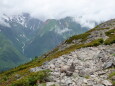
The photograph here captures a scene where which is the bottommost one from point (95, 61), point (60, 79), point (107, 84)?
point (107, 84)

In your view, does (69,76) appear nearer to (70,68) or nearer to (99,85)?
(70,68)

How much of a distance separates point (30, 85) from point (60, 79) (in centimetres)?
258

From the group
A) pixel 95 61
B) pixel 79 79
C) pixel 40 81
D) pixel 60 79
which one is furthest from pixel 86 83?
pixel 95 61

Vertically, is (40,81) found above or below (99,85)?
above

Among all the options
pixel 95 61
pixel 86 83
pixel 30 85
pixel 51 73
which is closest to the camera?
pixel 86 83

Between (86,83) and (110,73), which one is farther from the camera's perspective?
(110,73)

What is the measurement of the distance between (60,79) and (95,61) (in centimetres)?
807

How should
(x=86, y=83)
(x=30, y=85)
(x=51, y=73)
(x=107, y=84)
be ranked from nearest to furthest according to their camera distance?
(x=107, y=84)
(x=86, y=83)
(x=30, y=85)
(x=51, y=73)

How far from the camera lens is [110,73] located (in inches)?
770

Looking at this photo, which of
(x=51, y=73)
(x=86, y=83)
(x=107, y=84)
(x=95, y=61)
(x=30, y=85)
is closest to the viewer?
(x=107, y=84)

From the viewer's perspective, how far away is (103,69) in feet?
71.7

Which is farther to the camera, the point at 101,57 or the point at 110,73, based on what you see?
the point at 101,57

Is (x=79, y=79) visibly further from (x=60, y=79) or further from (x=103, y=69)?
(x=103, y=69)

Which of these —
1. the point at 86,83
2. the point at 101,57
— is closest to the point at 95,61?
the point at 101,57
